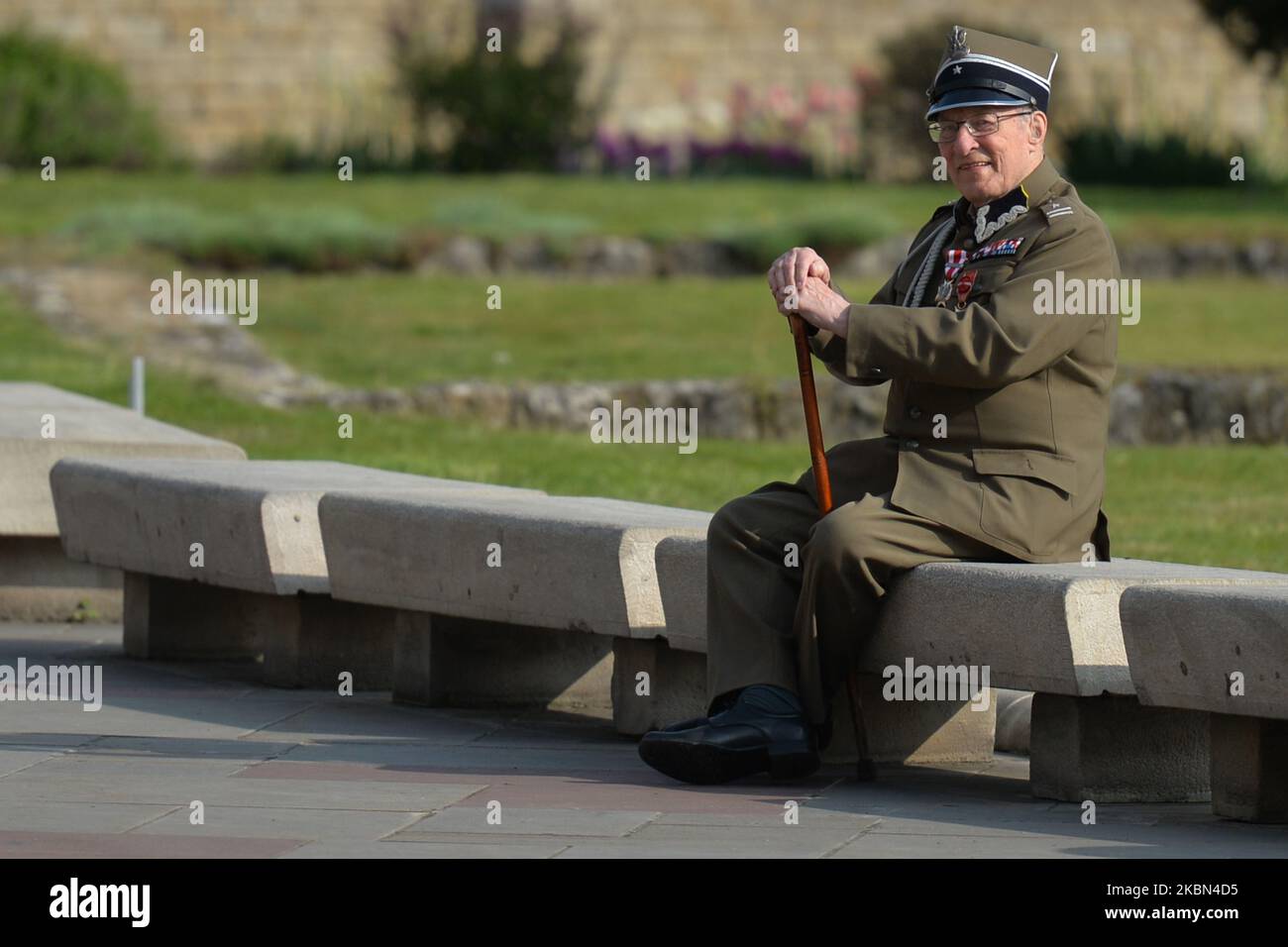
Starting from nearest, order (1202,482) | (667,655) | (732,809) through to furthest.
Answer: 1. (732,809)
2. (667,655)
3. (1202,482)

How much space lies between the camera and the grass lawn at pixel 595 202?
1892 centimetres

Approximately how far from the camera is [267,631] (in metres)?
7.49

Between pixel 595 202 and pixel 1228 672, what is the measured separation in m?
16.1

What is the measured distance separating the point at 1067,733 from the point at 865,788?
515 millimetres

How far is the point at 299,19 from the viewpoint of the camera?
99.1 feet

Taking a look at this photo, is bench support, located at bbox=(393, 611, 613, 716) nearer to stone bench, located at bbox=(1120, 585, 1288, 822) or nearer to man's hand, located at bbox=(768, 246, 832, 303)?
man's hand, located at bbox=(768, 246, 832, 303)

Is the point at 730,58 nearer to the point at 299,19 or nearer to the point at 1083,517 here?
the point at 299,19

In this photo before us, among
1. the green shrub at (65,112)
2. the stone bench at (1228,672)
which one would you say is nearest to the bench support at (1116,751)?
the stone bench at (1228,672)

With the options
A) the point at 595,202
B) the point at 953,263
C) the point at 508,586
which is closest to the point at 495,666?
the point at 508,586

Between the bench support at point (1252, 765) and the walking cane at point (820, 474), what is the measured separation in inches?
34.7

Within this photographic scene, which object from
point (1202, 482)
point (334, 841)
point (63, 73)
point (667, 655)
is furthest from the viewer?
point (63, 73)

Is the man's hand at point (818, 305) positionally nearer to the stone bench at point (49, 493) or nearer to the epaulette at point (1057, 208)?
the epaulette at point (1057, 208)

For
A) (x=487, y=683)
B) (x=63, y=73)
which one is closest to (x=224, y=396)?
(x=487, y=683)

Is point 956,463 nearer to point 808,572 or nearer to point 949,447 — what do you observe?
point 949,447
